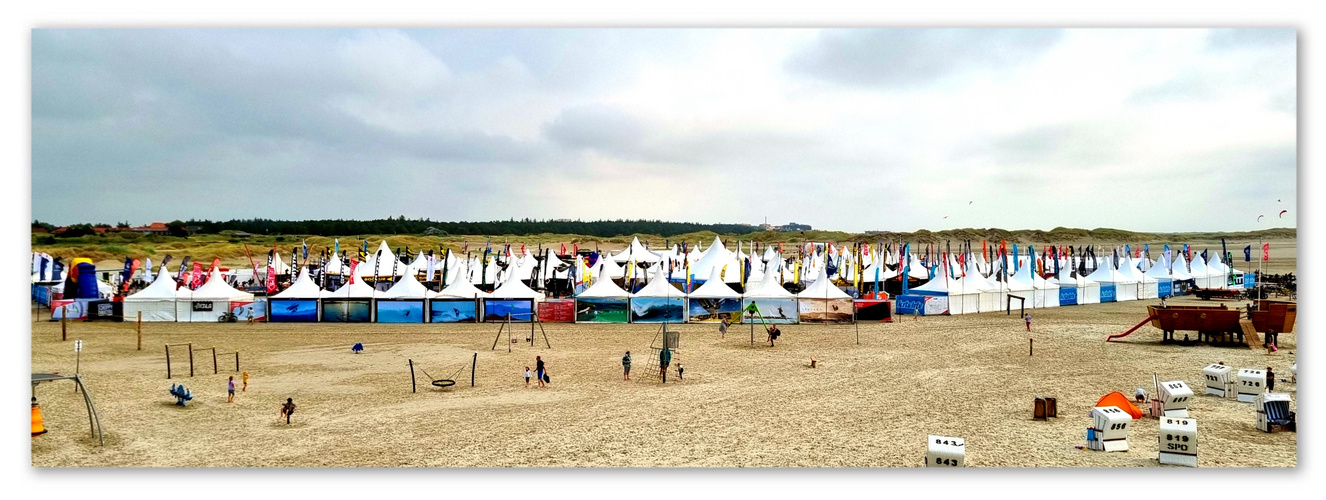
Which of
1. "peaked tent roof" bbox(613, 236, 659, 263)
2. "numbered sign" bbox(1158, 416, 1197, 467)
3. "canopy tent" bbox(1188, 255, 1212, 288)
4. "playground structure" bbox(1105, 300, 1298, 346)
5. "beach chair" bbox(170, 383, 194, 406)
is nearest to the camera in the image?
"numbered sign" bbox(1158, 416, 1197, 467)

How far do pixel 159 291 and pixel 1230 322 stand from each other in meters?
40.0

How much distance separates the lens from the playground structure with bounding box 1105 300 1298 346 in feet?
71.7

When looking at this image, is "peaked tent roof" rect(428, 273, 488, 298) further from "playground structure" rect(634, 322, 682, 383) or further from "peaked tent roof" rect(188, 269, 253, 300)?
"playground structure" rect(634, 322, 682, 383)

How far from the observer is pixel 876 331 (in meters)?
28.9

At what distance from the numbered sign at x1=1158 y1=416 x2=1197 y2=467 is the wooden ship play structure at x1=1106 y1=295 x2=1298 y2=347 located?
14.0m

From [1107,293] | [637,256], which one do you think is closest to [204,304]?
[637,256]

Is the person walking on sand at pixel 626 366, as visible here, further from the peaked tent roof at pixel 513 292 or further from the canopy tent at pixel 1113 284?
the canopy tent at pixel 1113 284

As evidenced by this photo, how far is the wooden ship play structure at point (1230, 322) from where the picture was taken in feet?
71.8

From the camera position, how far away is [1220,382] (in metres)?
16.0

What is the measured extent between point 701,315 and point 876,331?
7.22 m

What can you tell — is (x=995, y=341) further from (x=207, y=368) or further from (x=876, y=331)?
(x=207, y=368)

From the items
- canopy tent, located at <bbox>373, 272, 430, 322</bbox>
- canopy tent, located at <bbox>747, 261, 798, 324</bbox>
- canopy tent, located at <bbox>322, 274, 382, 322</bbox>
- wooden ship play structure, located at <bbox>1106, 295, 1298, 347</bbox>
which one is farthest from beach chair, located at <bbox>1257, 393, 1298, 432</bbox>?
canopy tent, located at <bbox>322, 274, 382, 322</bbox>

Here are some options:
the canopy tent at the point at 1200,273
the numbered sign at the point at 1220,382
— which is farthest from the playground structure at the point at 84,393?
the canopy tent at the point at 1200,273

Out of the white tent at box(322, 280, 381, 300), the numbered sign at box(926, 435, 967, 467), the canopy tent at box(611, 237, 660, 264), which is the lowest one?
the numbered sign at box(926, 435, 967, 467)
